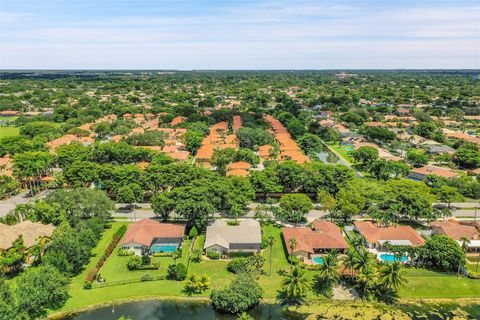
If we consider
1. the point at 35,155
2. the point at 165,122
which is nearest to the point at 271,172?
the point at 35,155

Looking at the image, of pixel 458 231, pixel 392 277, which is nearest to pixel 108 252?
pixel 392 277

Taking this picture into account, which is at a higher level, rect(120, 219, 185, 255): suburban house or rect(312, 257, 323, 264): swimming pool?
rect(120, 219, 185, 255): suburban house

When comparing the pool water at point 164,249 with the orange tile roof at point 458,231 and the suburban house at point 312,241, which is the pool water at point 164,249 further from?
the orange tile roof at point 458,231

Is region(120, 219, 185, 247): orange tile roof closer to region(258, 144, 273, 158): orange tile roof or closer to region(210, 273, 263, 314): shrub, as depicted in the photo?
region(210, 273, 263, 314): shrub

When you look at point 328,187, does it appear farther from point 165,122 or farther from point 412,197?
point 165,122

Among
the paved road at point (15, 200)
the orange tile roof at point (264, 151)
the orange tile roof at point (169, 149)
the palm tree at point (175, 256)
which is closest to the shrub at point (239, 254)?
the palm tree at point (175, 256)

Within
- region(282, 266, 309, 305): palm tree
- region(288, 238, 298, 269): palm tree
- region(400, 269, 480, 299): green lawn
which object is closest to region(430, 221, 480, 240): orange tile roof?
region(400, 269, 480, 299): green lawn

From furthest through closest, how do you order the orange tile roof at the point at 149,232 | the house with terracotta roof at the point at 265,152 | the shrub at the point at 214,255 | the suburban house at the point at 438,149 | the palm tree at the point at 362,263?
the suburban house at the point at 438,149, the house with terracotta roof at the point at 265,152, the orange tile roof at the point at 149,232, the shrub at the point at 214,255, the palm tree at the point at 362,263
